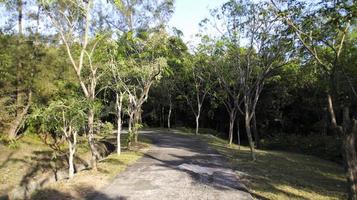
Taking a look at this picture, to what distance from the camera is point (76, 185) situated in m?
10.9

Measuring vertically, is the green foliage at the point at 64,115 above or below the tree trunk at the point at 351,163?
above

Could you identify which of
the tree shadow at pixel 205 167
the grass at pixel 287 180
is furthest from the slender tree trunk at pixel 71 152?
the grass at pixel 287 180

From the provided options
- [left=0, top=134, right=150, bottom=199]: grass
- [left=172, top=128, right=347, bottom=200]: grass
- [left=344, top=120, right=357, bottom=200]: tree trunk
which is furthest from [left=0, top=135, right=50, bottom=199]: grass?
[left=344, top=120, right=357, bottom=200]: tree trunk

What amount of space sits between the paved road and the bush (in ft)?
29.6

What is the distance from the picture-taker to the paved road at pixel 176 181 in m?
10.1

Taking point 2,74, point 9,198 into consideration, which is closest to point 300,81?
point 2,74

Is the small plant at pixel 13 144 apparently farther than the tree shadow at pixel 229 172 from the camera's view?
Yes

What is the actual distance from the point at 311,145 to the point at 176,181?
16.3 meters

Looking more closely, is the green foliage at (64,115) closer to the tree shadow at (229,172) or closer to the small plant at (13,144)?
the tree shadow at (229,172)

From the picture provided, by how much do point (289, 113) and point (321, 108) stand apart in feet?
20.6

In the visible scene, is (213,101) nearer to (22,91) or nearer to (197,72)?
(197,72)

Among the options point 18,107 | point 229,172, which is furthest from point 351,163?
point 18,107

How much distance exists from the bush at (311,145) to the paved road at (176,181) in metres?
9.01

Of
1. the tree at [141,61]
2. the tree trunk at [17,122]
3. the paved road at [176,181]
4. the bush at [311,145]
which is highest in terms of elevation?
the tree at [141,61]
